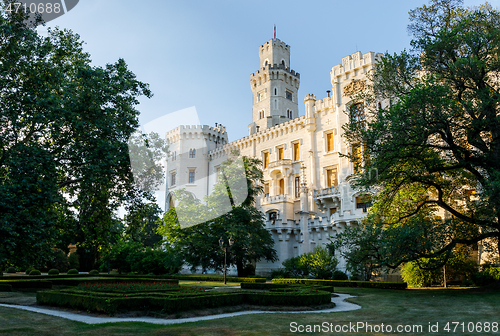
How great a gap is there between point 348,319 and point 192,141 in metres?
47.7

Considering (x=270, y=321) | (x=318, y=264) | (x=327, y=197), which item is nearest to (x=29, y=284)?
(x=270, y=321)

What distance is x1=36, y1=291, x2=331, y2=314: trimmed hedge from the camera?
35.1 feet

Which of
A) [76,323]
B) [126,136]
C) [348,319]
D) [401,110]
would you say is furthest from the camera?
[126,136]

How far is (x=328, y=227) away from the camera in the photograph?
34781mm

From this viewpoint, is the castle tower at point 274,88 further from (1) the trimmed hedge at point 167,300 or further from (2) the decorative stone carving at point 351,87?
(1) the trimmed hedge at point 167,300

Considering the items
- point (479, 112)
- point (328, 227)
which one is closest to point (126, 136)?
point (479, 112)

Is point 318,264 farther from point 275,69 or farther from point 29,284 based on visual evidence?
point 275,69

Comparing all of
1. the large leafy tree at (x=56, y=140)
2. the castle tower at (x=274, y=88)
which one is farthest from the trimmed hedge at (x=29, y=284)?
the castle tower at (x=274, y=88)

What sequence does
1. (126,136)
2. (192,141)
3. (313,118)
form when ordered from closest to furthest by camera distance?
(126,136) → (313,118) → (192,141)

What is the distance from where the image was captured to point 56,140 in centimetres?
1834

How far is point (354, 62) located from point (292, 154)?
40.4 feet

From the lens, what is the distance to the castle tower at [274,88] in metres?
53.7

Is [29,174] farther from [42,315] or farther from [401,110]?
[401,110]

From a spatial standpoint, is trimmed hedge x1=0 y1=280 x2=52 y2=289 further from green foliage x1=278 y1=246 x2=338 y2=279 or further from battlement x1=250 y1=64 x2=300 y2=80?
battlement x1=250 y1=64 x2=300 y2=80
